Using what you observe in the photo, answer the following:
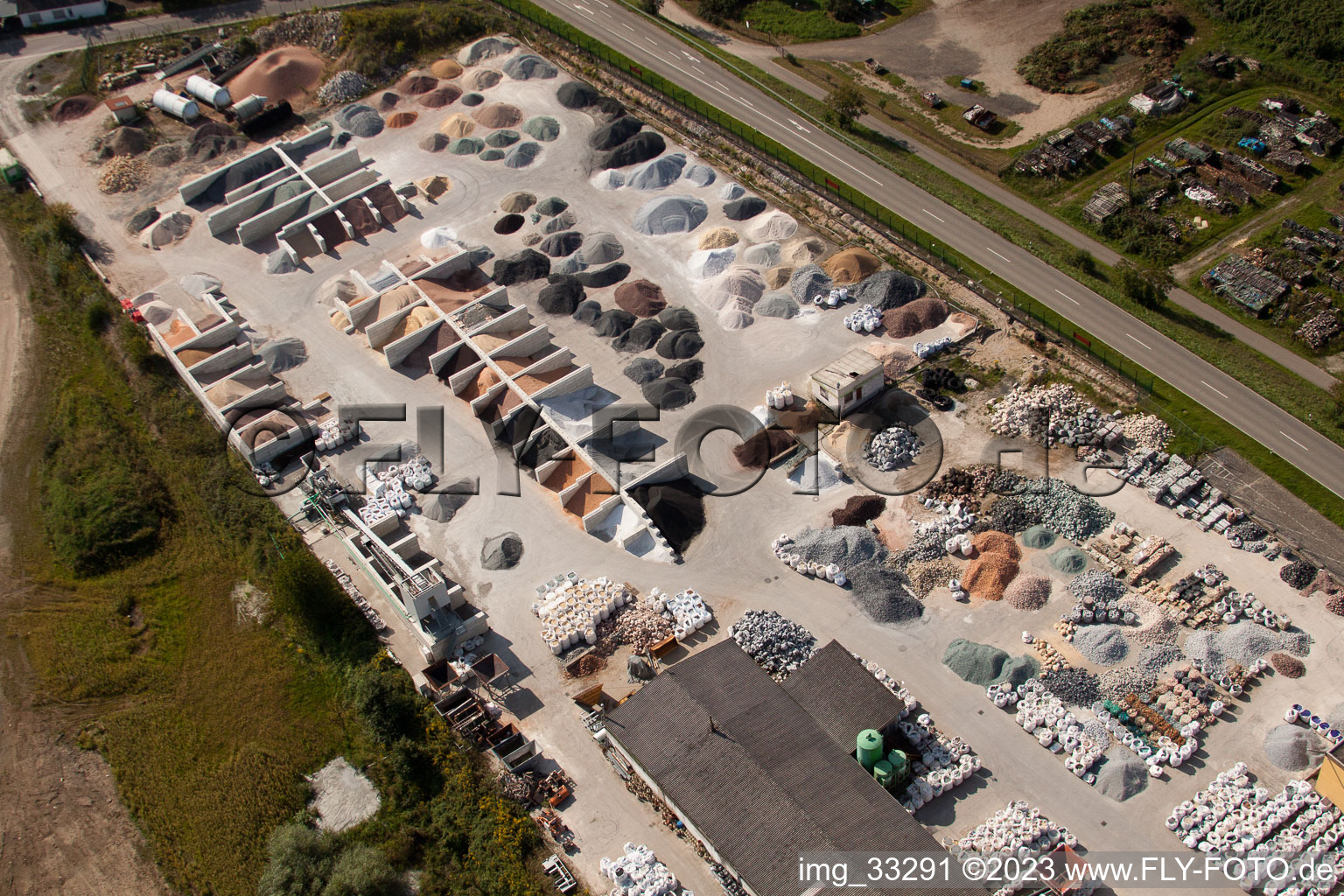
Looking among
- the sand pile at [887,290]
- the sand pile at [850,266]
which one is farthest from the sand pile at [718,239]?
the sand pile at [887,290]

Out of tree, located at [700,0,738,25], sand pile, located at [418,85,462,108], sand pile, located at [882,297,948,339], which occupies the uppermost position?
tree, located at [700,0,738,25]

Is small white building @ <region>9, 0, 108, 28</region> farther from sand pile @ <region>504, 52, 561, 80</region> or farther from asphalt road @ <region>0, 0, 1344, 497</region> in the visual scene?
sand pile @ <region>504, 52, 561, 80</region>

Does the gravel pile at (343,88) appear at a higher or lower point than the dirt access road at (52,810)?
higher

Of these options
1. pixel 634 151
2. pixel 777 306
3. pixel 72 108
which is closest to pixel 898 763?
pixel 777 306

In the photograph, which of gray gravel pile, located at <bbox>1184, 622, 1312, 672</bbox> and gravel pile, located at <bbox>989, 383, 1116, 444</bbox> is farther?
gravel pile, located at <bbox>989, 383, 1116, 444</bbox>

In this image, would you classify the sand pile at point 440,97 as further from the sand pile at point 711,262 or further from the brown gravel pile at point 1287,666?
the brown gravel pile at point 1287,666

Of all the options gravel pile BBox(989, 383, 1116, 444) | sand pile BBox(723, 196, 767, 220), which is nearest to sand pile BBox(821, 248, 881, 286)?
sand pile BBox(723, 196, 767, 220)
